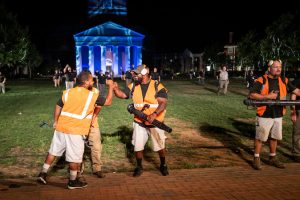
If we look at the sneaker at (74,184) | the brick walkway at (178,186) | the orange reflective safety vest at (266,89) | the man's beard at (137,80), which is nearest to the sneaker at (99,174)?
the brick walkway at (178,186)

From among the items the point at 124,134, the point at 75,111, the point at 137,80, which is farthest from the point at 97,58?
the point at 75,111

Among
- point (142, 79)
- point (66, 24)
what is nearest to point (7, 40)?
point (142, 79)

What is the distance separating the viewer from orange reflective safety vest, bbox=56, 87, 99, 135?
5.77 meters

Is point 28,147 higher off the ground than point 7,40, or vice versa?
point 7,40

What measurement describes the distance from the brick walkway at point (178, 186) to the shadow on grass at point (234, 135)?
1.08 meters

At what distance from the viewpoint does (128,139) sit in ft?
33.2

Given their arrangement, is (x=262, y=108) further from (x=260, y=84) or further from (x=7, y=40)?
(x=7, y=40)

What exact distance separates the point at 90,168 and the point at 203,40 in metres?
120

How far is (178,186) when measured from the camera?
19.6 ft

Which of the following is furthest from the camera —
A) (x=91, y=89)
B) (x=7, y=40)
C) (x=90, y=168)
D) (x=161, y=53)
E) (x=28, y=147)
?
(x=161, y=53)

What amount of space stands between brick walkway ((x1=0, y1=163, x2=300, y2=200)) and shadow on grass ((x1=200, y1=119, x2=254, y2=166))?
1081 mm

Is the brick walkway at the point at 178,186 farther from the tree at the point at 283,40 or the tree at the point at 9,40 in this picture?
the tree at the point at 283,40

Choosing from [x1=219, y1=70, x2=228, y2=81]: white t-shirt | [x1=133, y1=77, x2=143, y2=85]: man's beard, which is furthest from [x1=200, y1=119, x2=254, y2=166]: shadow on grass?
[x1=219, y1=70, x2=228, y2=81]: white t-shirt

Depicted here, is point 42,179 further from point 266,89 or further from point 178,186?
point 266,89
